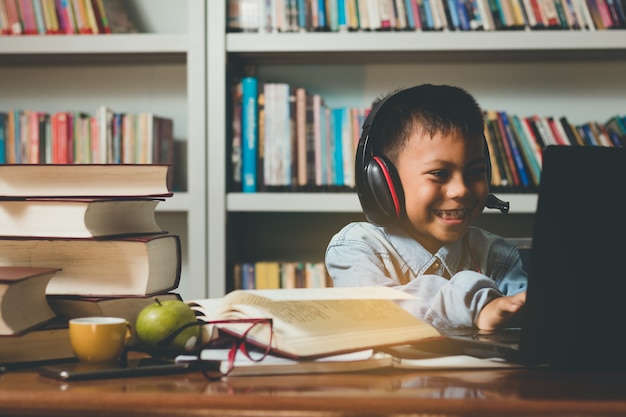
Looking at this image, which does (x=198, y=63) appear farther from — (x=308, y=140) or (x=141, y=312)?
(x=141, y=312)

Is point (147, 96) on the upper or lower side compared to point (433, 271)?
upper

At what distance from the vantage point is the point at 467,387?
63 centimetres

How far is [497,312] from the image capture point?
89 centimetres

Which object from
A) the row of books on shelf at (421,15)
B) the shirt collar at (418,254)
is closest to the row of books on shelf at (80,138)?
the row of books on shelf at (421,15)

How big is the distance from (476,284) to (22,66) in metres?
2.06

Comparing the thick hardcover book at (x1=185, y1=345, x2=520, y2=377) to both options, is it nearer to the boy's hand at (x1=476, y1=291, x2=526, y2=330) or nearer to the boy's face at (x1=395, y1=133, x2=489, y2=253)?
the boy's hand at (x1=476, y1=291, x2=526, y2=330)

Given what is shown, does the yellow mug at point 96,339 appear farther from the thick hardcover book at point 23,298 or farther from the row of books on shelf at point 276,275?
the row of books on shelf at point 276,275

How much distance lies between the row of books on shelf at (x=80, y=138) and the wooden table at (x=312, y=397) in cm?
166

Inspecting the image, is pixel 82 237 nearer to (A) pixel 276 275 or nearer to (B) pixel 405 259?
(B) pixel 405 259

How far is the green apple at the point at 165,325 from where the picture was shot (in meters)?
0.78

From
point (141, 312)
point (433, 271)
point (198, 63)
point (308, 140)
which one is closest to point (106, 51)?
point (198, 63)

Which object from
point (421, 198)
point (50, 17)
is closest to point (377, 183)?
point (421, 198)

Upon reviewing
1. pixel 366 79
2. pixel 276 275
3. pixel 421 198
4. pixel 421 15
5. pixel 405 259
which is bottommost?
pixel 276 275

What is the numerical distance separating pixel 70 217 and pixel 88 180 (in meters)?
0.05
